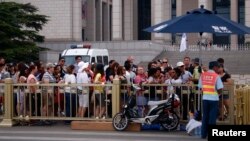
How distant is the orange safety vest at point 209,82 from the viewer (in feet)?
44.9

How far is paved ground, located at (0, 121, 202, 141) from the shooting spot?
46.2 feet

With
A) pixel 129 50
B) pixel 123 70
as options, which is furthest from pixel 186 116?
pixel 129 50

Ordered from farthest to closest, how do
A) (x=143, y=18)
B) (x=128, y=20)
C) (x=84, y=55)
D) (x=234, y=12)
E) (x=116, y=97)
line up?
(x=143, y=18) < (x=128, y=20) < (x=234, y=12) < (x=84, y=55) < (x=116, y=97)

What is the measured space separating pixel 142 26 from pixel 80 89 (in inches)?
2491

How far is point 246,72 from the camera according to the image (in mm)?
41656

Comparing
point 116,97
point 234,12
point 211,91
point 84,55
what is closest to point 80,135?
point 116,97

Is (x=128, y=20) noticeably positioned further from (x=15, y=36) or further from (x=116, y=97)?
(x=116, y=97)

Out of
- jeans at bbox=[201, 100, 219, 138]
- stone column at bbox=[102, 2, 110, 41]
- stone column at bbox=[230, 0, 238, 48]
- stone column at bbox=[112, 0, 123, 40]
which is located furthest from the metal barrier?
stone column at bbox=[102, 2, 110, 41]

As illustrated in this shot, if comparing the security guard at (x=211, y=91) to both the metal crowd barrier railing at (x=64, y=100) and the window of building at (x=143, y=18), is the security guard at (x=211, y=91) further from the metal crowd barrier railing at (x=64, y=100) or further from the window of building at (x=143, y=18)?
the window of building at (x=143, y=18)

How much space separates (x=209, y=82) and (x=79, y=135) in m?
3.57

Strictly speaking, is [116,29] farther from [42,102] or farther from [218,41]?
A: [42,102]

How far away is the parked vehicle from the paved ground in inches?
9.2

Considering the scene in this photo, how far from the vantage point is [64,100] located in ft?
54.2

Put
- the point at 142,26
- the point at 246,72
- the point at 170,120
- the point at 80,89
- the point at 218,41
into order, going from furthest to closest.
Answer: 1. the point at 142,26
2. the point at 218,41
3. the point at 246,72
4. the point at 80,89
5. the point at 170,120
